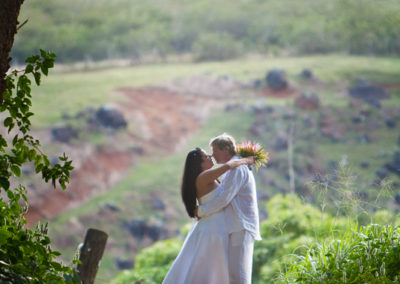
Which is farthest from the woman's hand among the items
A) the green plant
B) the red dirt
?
the red dirt

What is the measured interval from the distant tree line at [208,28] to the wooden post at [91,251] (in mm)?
34410

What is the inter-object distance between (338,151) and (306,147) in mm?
1715

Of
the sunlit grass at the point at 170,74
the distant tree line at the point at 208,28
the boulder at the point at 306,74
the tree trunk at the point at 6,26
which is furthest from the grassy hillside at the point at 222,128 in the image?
the tree trunk at the point at 6,26

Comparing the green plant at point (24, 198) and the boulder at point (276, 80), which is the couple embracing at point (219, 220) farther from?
the boulder at point (276, 80)

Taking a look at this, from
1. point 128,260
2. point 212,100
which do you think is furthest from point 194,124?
A: point 128,260

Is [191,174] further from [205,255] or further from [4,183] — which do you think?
[4,183]

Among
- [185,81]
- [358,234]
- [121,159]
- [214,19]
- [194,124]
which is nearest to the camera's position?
[358,234]

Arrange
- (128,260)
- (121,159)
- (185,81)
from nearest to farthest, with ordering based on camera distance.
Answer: (128,260)
(121,159)
(185,81)

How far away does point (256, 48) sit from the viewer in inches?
1625

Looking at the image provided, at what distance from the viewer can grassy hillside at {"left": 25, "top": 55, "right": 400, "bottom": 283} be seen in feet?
82.7

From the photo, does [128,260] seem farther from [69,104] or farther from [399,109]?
[399,109]

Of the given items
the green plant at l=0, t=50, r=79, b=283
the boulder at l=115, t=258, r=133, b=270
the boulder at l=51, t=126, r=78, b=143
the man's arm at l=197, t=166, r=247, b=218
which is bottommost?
the green plant at l=0, t=50, r=79, b=283

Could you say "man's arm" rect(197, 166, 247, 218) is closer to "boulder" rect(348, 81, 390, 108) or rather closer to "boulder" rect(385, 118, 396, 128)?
"boulder" rect(385, 118, 396, 128)

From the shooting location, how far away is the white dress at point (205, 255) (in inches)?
158
